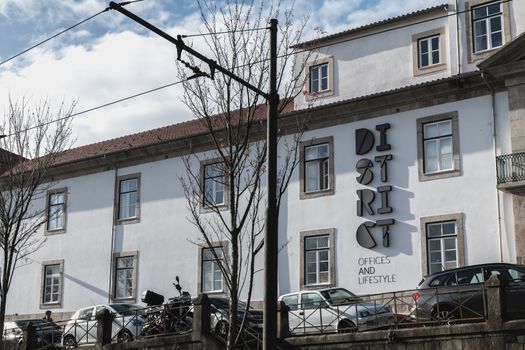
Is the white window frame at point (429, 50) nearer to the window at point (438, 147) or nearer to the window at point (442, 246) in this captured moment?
the window at point (438, 147)

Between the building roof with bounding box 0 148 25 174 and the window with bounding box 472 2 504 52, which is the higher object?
the window with bounding box 472 2 504 52

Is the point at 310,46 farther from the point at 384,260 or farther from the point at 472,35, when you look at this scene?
the point at 384,260

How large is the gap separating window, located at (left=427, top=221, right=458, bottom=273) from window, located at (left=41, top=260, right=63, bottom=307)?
16309 mm

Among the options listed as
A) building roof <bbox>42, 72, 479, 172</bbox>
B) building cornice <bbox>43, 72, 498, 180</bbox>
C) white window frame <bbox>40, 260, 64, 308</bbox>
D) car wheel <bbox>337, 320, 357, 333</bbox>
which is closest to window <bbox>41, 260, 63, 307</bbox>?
white window frame <bbox>40, 260, 64, 308</bbox>

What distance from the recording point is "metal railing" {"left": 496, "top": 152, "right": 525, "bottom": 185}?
73.5ft

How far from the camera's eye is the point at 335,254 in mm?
25734

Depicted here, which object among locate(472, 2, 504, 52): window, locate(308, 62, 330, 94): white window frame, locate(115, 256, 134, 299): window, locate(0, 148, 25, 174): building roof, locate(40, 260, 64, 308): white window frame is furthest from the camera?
locate(40, 260, 64, 308): white window frame

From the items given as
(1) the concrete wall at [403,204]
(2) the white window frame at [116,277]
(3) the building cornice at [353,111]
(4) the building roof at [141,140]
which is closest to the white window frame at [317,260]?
(1) the concrete wall at [403,204]

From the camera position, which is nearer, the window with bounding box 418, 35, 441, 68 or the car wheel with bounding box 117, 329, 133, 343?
the car wheel with bounding box 117, 329, 133, 343

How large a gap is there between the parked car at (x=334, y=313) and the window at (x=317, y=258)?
5101 millimetres

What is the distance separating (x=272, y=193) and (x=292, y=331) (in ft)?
28.8

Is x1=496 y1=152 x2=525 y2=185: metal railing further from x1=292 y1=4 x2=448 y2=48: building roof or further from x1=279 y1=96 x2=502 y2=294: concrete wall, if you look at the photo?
x1=292 y1=4 x2=448 y2=48: building roof


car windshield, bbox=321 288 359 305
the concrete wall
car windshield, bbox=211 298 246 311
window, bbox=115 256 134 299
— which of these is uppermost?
the concrete wall

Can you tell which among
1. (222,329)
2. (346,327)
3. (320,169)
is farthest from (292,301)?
(320,169)
